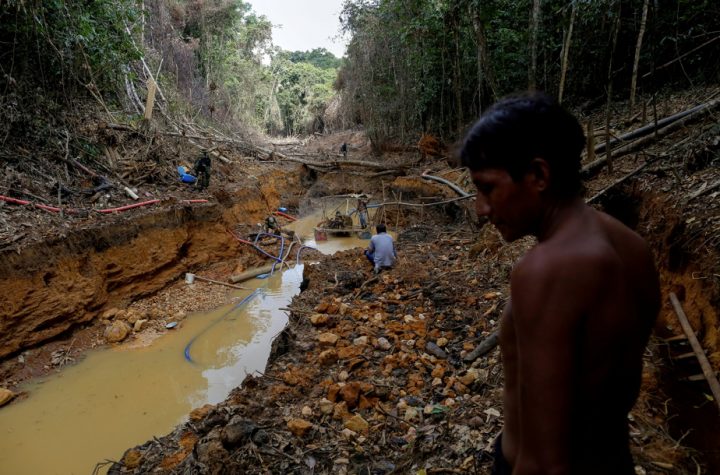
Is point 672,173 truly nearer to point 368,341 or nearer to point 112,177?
point 368,341

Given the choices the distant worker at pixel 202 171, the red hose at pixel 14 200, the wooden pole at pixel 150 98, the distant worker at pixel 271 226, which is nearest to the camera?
the red hose at pixel 14 200

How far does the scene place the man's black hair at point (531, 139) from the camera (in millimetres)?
828

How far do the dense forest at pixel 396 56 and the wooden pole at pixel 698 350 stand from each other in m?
3.10

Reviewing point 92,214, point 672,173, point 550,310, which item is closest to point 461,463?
point 550,310

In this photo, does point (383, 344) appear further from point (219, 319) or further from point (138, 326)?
point (138, 326)

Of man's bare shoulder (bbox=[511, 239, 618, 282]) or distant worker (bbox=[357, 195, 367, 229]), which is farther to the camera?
distant worker (bbox=[357, 195, 367, 229])

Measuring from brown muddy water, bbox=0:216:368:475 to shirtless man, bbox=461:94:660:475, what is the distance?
5.14 meters

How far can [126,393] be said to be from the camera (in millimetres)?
5223

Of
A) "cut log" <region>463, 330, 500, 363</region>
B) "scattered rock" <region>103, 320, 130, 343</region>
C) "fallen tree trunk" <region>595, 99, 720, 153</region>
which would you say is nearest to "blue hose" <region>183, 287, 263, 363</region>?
"scattered rock" <region>103, 320, 130, 343</region>

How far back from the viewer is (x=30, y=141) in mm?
7293

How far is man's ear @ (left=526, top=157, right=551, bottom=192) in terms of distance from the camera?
2.73 ft

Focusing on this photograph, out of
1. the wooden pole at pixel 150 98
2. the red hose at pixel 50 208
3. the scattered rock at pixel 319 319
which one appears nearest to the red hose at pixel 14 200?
the red hose at pixel 50 208

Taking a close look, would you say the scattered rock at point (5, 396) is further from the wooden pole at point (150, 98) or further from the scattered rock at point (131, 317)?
the wooden pole at point (150, 98)

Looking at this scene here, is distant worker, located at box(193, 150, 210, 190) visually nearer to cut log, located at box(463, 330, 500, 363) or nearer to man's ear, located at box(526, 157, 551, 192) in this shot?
cut log, located at box(463, 330, 500, 363)
